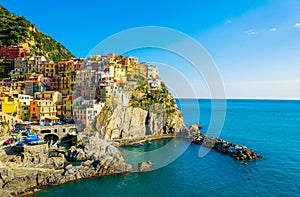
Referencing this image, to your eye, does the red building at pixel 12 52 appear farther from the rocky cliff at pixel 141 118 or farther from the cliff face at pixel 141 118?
the cliff face at pixel 141 118

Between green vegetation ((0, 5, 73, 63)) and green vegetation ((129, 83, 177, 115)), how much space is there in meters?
24.4

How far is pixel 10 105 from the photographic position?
2830cm

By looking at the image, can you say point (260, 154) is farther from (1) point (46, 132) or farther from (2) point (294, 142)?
(1) point (46, 132)

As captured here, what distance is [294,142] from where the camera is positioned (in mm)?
36375

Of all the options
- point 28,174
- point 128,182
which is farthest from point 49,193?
point 128,182

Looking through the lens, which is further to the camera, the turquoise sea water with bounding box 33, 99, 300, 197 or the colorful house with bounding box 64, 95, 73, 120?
the colorful house with bounding box 64, 95, 73, 120

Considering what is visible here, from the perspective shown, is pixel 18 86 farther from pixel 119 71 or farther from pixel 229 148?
pixel 229 148

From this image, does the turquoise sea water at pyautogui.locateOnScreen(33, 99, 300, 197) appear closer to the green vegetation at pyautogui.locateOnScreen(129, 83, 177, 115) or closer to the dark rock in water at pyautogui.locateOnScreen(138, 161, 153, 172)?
the dark rock in water at pyautogui.locateOnScreen(138, 161, 153, 172)

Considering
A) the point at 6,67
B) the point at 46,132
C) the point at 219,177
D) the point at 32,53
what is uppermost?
the point at 32,53

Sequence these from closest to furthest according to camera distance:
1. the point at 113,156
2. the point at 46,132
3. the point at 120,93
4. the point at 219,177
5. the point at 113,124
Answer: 1. the point at 219,177
2. the point at 113,156
3. the point at 46,132
4. the point at 113,124
5. the point at 120,93

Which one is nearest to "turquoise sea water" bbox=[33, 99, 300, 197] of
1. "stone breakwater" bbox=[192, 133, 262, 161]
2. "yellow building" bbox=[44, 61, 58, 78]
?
"stone breakwater" bbox=[192, 133, 262, 161]

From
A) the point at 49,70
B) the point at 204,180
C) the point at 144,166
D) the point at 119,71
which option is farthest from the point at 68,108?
the point at 204,180

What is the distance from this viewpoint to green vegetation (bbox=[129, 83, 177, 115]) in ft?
124

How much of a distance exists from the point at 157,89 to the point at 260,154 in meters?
20.5
